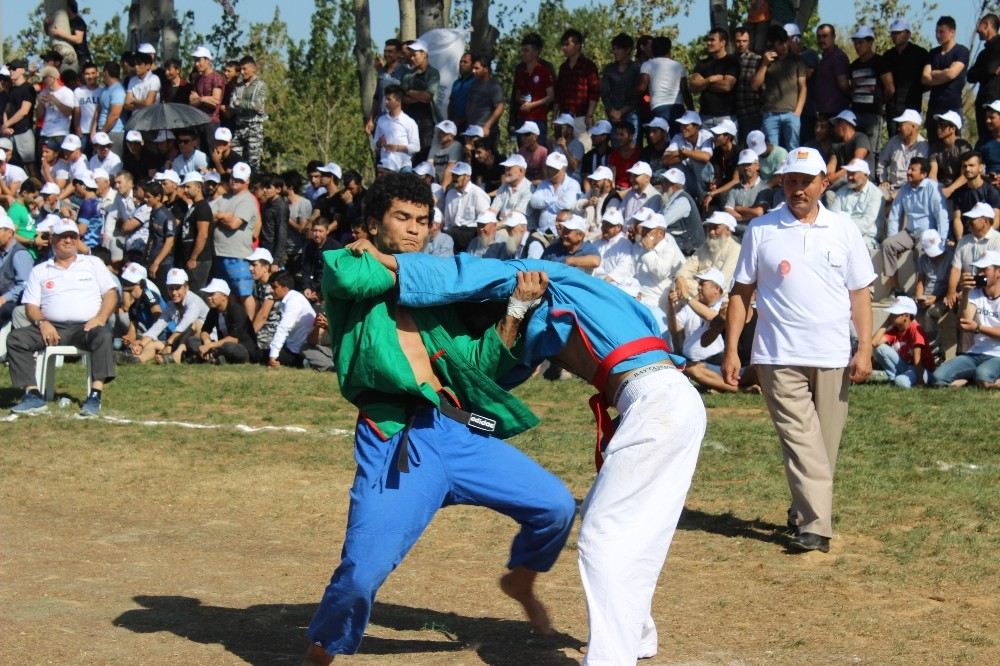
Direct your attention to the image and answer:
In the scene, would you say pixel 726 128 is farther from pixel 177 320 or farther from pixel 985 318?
pixel 177 320

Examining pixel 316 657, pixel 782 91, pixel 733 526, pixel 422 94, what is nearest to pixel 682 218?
pixel 782 91

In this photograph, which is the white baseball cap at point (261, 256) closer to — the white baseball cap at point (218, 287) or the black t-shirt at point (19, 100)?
the white baseball cap at point (218, 287)

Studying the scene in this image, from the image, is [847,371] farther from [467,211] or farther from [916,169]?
[467,211]

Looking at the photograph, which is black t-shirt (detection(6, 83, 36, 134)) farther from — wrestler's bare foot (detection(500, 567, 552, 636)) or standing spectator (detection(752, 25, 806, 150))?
wrestler's bare foot (detection(500, 567, 552, 636))

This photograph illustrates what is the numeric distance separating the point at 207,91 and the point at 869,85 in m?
8.97

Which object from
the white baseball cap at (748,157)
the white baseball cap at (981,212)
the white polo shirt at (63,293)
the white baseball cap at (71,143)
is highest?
the white baseball cap at (71,143)

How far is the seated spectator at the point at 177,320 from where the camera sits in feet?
52.9

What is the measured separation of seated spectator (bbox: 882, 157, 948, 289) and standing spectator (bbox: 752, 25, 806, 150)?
1611mm


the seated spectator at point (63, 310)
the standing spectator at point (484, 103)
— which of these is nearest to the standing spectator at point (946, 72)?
the standing spectator at point (484, 103)

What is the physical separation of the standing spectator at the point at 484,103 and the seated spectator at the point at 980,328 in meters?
6.76

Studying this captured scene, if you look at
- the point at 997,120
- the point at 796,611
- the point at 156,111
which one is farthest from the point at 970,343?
the point at 156,111

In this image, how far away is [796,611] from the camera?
6602 mm

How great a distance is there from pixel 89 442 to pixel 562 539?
6.30m

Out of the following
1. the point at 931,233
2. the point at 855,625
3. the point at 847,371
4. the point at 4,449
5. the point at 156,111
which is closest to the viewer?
the point at 855,625
